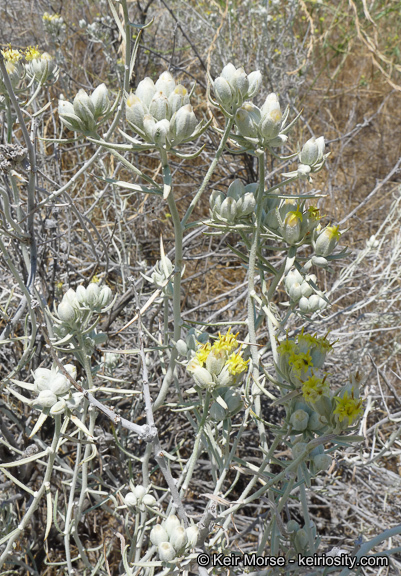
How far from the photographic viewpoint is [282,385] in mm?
1050

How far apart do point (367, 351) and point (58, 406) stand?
1812 mm

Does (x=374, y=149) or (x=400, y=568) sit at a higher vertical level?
(x=374, y=149)

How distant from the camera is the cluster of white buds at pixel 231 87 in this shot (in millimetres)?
1029

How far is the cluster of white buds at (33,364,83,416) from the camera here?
1050mm

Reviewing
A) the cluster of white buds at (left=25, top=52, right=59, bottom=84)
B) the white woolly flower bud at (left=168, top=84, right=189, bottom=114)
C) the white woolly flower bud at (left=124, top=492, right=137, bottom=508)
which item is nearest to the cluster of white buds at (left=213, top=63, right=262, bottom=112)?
the white woolly flower bud at (left=168, top=84, right=189, bottom=114)

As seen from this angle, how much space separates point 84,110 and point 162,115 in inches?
7.9

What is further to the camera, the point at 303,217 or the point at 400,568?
the point at 400,568

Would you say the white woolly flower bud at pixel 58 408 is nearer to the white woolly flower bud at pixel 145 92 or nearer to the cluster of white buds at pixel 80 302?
the cluster of white buds at pixel 80 302

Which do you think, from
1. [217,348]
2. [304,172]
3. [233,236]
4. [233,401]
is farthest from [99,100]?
[233,236]

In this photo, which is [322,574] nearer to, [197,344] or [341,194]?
[197,344]

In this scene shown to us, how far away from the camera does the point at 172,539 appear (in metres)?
1.03

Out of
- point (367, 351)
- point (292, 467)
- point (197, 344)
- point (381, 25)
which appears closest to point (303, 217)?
point (197, 344)

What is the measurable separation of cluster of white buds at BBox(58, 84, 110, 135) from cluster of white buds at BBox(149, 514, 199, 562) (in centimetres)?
88

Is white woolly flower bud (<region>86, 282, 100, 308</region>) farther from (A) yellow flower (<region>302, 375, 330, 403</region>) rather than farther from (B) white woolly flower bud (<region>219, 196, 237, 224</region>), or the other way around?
(A) yellow flower (<region>302, 375, 330, 403</region>)
